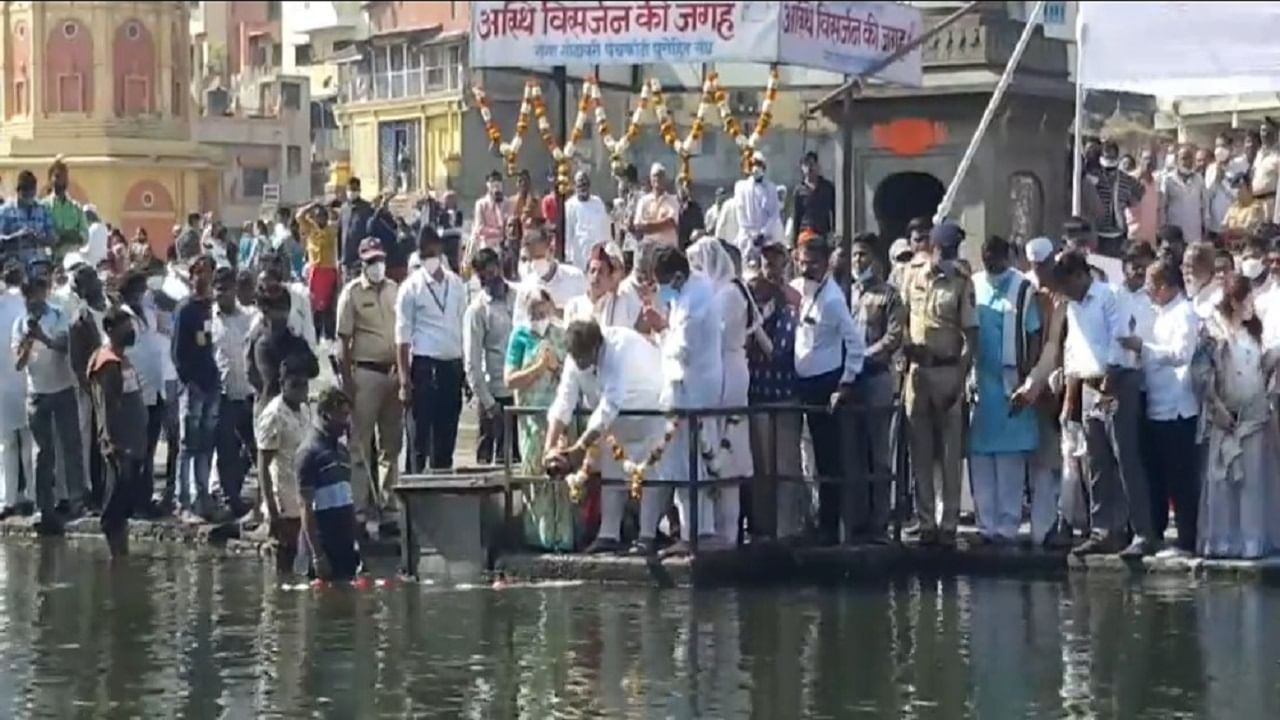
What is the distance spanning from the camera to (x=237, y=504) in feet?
65.5

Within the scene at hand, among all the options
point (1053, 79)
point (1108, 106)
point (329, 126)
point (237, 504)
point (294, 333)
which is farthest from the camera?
point (329, 126)

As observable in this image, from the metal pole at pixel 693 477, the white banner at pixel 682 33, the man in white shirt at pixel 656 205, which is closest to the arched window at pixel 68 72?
the man in white shirt at pixel 656 205

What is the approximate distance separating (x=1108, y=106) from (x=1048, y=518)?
2080 cm

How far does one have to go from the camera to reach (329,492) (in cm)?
1669

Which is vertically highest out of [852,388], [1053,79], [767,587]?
[1053,79]

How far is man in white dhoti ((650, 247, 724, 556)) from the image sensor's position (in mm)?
16484

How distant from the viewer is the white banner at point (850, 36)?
71.4 feet

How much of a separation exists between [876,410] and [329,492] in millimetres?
3560

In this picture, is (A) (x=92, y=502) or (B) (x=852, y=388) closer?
(B) (x=852, y=388)

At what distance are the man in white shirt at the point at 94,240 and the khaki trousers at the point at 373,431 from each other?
25.3 feet

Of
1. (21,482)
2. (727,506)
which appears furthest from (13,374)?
(727,506)

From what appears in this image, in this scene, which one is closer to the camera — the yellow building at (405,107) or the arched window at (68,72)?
the arched window at (68,72)

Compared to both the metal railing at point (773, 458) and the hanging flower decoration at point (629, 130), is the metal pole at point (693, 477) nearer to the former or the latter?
the metal railing at point (773, 458)

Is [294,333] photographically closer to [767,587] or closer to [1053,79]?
[767,587]
